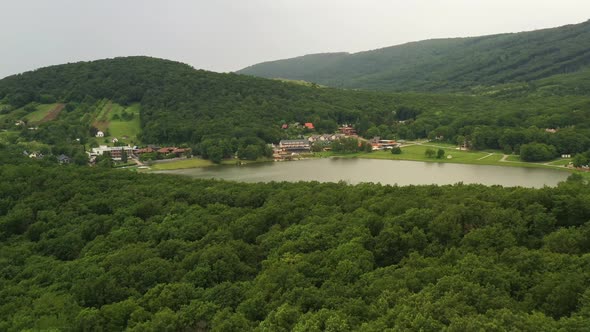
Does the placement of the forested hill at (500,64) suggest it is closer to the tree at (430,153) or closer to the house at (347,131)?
the house at (347,131)

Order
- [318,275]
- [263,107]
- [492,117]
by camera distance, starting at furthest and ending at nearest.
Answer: [263,107], [492,117], [318,275]

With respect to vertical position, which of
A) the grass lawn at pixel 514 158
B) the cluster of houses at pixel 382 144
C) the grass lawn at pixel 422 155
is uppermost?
the cluster of houses at pixel 382 144

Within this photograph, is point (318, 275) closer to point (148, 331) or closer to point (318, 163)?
point (148, 331)

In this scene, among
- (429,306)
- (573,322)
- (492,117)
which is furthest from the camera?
(492,117)

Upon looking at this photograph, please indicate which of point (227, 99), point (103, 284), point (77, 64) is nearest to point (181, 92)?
point (227, 99)

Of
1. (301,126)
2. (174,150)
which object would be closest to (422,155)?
(301,126)

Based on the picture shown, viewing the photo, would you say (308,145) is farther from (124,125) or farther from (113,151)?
(124,125)

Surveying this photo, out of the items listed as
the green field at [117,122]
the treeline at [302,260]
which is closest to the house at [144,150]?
the green field at [117,122]
